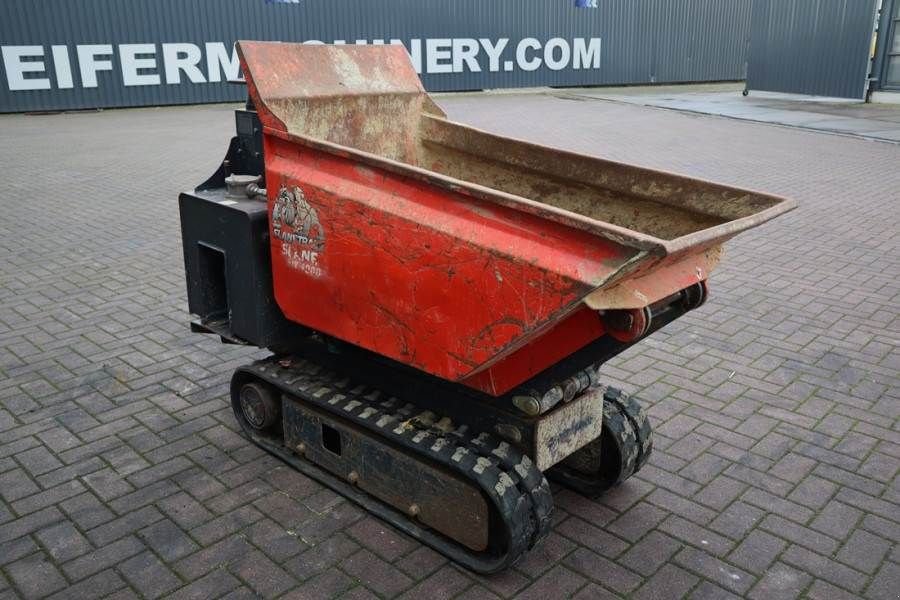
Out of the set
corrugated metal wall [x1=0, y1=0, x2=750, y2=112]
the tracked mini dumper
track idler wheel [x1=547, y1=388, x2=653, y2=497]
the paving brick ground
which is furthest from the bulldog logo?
corrugated metal wall [x1=0, y1=0, x2=750, y2=112]

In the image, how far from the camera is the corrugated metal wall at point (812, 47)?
20.5 metres

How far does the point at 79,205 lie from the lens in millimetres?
9750

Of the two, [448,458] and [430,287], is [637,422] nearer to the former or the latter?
[448,458]

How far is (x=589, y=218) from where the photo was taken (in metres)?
2.91

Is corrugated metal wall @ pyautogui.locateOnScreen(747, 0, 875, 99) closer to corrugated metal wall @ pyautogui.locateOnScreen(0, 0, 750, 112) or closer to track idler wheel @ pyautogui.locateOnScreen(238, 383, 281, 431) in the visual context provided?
corrugated metal wall @ pyautogui.locateOnScreen(0, 0, 750, 112)

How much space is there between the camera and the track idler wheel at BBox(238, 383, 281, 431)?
4188mm

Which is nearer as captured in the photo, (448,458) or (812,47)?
(448,458)

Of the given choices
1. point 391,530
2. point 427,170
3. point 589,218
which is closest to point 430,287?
point 589,218

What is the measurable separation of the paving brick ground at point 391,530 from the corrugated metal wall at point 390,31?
11.6 metres

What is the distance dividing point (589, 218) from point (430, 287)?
25.2 inches

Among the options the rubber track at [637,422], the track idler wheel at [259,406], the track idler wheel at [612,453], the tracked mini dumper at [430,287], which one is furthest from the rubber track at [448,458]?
the rubber track at [637,422]

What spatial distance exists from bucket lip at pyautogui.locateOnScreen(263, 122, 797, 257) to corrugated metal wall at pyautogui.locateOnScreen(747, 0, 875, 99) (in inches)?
794

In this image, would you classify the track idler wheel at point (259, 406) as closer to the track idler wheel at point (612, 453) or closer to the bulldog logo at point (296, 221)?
the bulldog logo at point (296, 221)

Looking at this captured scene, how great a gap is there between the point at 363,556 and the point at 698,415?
7.26 ft
